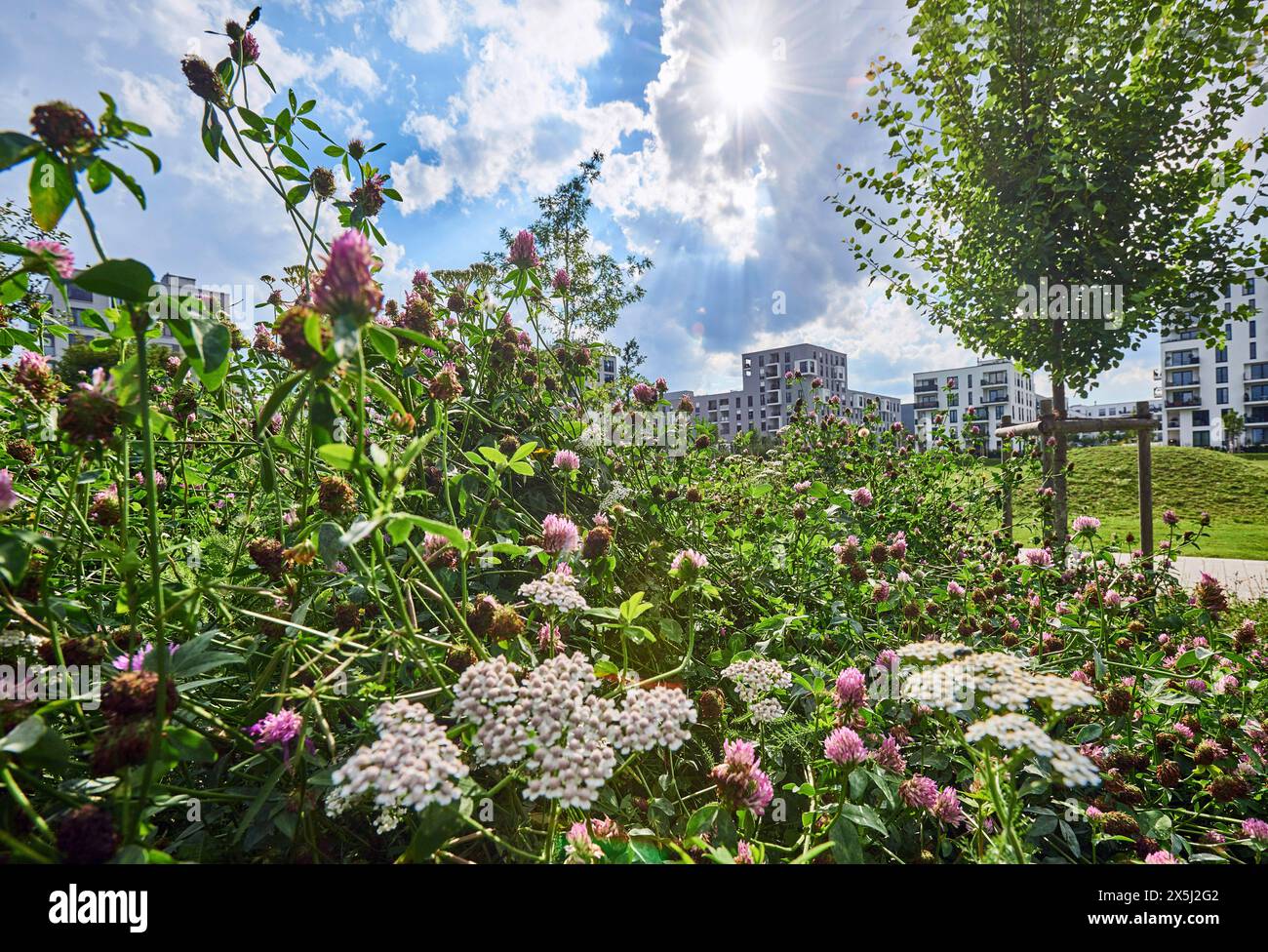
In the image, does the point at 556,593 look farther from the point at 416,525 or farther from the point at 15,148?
the point at 15,148

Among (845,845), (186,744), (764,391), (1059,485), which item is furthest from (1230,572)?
(764,391)

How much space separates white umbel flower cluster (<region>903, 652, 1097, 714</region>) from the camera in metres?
0.72

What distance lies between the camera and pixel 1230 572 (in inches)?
220

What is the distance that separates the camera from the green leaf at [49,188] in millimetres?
587

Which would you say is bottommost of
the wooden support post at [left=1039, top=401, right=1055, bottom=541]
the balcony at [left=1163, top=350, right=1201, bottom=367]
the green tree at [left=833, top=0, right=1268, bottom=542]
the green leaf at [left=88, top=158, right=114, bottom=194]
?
the wooden support post at [left=1039, top=401, right=1055, bottom=541]

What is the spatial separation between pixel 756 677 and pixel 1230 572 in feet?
25.2

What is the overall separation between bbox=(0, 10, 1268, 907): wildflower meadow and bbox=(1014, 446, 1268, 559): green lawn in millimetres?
6450

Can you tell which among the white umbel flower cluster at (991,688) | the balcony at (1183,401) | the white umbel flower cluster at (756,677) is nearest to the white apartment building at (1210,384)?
the balcony at (1183,401)

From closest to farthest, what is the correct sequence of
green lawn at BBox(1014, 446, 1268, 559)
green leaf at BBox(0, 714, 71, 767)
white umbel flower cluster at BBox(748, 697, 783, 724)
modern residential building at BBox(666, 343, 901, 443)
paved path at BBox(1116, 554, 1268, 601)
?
green leaf at BBox(0, 714, 71, 767)
white umbel flower cluster at BBox(748, 697, 783, 724)
paved path at BBox(1116, 554, 1268, 601)
green lawn at BBox(1014, 446, 1268, 559)
modern residential building at BBox(666, 343, 901, 443)

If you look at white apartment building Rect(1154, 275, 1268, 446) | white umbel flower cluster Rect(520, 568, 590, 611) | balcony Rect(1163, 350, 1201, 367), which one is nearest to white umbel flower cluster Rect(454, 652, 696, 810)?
white umbel flower cluster Rect(520, 568, 590, 611)

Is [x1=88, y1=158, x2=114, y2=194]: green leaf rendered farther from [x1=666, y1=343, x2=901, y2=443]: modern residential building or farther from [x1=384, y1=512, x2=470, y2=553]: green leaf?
[x1=666, y1=343, x2=901, y2=443]: modern residential building

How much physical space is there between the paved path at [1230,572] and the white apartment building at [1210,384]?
199 feet

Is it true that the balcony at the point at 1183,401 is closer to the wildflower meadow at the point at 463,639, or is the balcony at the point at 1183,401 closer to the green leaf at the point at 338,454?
the wildflower meadow at the point at 463,639

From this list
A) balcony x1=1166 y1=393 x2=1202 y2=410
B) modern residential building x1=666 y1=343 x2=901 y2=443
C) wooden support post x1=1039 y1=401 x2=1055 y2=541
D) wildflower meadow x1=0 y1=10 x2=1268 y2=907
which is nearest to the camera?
wildflower meadow x1=0 y1=10 x2=1268 y2=907
